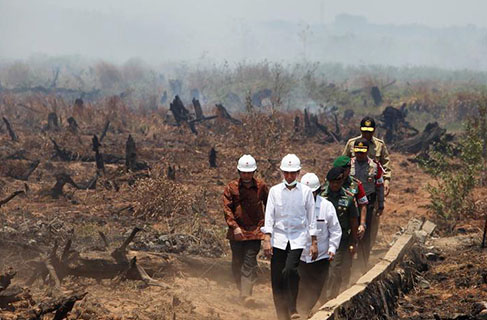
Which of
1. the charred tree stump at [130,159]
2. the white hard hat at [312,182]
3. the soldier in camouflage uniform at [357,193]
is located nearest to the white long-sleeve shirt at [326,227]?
the white hard hat at [312,182]

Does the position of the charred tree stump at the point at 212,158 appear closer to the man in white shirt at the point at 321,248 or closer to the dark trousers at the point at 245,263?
the dark trousers at the point at 245,263

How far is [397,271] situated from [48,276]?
4.11 m

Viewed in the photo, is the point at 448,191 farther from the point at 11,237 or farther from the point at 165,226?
the point at 11,237

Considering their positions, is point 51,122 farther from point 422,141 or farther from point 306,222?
point 306,222

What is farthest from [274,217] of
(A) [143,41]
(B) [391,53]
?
(B) [391,53]

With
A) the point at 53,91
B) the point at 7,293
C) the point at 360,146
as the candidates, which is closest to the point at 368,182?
the point at 360,146

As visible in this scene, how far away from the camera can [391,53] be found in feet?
579

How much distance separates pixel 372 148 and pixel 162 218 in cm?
512

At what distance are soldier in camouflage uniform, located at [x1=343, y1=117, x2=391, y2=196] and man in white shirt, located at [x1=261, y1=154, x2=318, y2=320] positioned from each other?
6.32ft

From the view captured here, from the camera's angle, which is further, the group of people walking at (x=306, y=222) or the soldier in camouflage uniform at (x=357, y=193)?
the soldier in camouflage uniform at (x=357, y=193)

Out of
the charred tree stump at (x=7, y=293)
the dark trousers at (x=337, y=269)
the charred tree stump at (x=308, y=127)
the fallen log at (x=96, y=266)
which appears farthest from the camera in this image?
the charred tree stump at (x=308, y=127)

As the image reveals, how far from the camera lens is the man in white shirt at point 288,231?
5.89 m

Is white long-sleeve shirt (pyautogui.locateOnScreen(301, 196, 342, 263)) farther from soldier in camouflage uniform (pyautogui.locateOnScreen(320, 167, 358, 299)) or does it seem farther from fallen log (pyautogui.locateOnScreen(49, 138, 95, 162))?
fallen log (pyautogui.locateOnScreen(49, 138, 95, 162))

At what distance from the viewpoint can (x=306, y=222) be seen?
5949 mm
